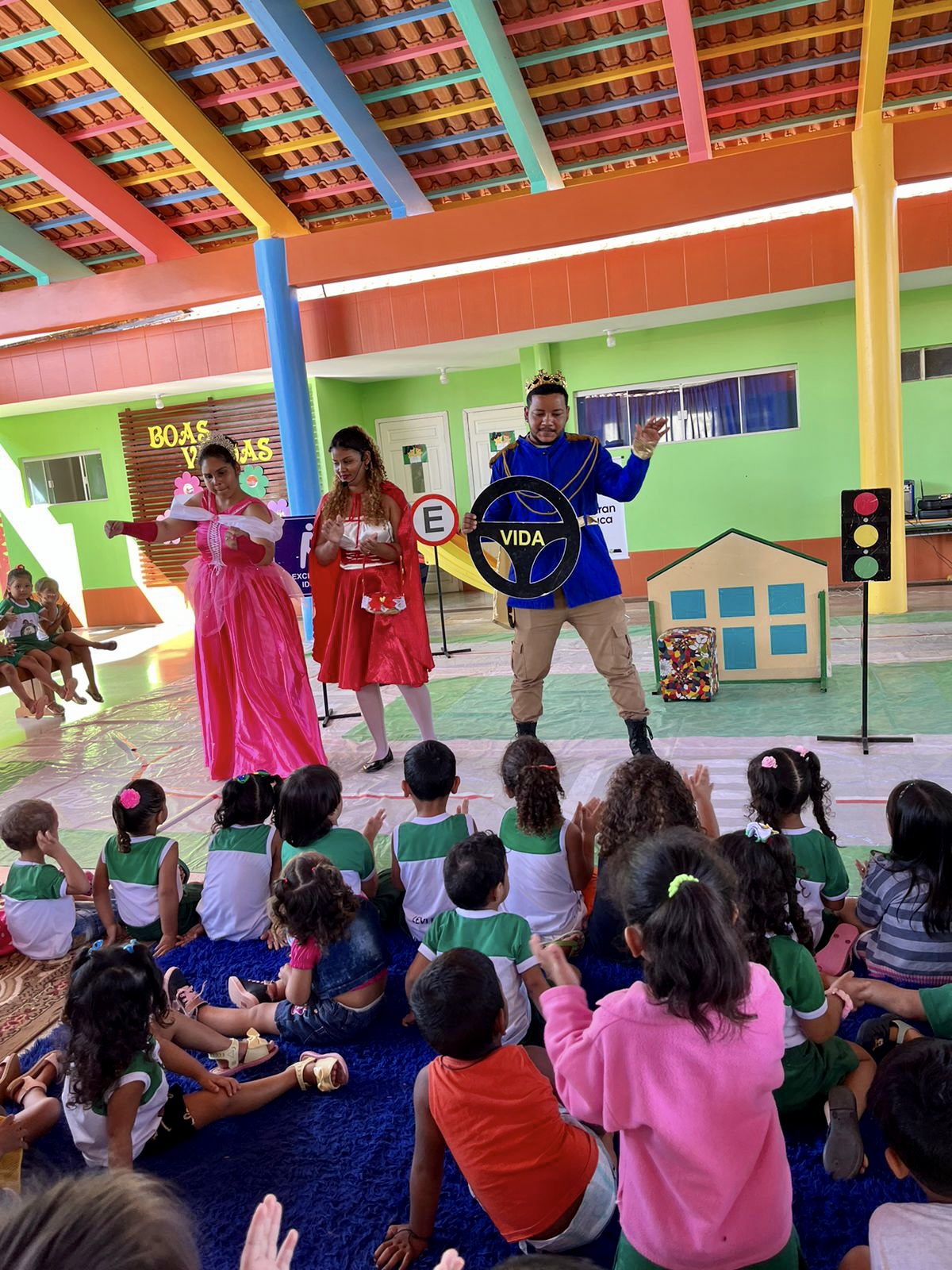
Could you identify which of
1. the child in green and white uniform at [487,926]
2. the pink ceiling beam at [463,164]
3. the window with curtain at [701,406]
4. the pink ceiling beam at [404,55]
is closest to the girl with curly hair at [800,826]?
the child in green and white uniform at [487,926]

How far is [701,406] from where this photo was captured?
8.71 metres

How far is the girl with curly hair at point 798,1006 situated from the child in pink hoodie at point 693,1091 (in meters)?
0.39

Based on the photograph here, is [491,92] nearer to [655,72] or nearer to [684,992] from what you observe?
[655,72]

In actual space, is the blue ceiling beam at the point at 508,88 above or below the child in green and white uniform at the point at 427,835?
above

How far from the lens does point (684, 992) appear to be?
129 centimetres

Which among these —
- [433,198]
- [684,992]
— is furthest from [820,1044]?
[433,198]

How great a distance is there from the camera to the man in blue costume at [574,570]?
4.06 metres

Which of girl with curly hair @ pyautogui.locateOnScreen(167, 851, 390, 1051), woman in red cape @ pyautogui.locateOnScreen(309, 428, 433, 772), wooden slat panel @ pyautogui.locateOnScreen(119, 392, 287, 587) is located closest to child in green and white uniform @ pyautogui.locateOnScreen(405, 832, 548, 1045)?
girl with curly hair @ pyautogui.locateOnScreen(167, 851, 390, 1051)

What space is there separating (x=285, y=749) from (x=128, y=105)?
19.7ft

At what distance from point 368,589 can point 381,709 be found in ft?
2.01

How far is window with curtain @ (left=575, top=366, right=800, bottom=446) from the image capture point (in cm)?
852

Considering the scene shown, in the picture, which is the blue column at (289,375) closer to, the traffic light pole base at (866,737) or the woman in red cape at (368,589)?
the woman in red cape at (368,589)

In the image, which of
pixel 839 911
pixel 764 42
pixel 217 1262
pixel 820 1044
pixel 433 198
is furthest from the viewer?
pixel 433 198

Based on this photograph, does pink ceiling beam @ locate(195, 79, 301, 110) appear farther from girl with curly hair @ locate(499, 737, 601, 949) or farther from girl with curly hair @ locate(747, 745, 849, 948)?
girl with curly hair @ locate(747, 745, 849, 948)
